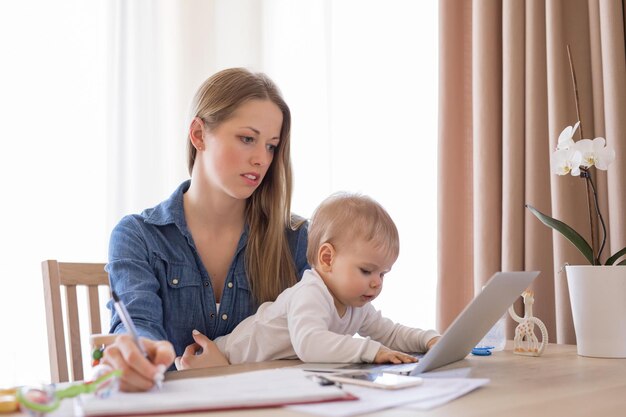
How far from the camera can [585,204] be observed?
6.58 ft

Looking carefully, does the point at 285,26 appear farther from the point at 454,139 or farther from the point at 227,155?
the point at 227,155

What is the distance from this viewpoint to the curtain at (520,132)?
1.96 meters

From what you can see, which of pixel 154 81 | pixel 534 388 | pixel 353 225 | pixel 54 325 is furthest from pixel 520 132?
pixel 154 81

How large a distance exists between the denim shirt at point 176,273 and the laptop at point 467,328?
19.6 inches

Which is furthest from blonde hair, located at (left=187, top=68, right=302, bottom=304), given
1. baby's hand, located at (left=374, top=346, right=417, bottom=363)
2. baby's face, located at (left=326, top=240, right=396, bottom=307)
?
baby's hand, located at (left=374, top=346, right=417, bottom=363)

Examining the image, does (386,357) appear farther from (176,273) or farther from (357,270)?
(176,273)

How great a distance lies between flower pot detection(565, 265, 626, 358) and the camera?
143cm

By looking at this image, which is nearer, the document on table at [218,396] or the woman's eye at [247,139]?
the document on table at [218,396]

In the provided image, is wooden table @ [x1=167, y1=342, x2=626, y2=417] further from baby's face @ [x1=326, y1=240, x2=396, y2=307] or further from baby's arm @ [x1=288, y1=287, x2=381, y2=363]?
baby's face @ [x1=326, y1=240, x2=396, y2=307]

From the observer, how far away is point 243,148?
1.67 m

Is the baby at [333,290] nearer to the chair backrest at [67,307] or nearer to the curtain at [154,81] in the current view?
the chair backrest at [67,307]

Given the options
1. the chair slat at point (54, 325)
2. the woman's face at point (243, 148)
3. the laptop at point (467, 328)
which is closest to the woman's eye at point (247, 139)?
the woman's face at point (243, 148)

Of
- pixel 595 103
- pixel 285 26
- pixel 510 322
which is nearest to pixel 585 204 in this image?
pixel 595 103

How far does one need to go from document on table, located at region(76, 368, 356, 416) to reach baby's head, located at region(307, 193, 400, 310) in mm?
453
